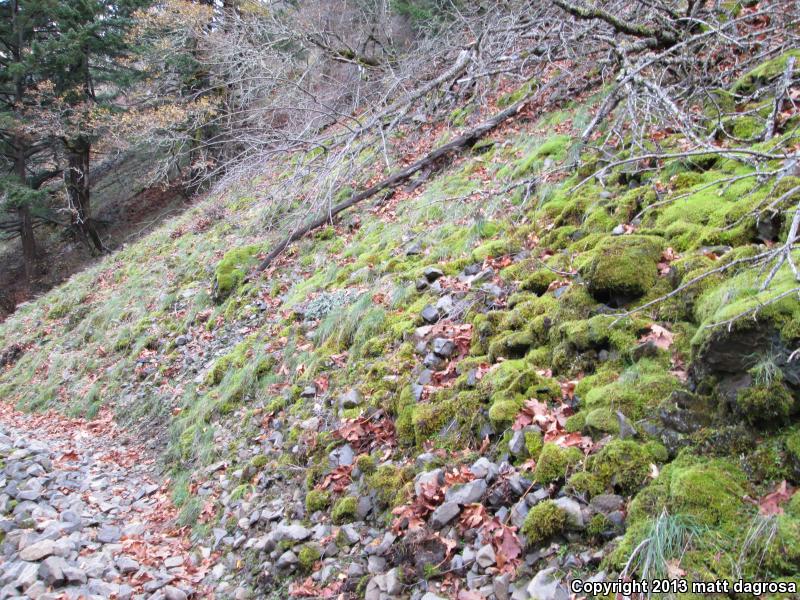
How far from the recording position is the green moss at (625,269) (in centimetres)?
369

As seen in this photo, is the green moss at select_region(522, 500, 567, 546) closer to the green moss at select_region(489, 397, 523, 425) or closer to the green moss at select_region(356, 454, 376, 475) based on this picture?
the green moss at select_region(489, 397, 523, 425)

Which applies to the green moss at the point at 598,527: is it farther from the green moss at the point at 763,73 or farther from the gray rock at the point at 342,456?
the green moss at the point at 763,73

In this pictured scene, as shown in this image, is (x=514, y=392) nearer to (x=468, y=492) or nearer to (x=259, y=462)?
(x=468, y=492)

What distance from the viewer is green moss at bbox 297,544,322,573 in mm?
3555

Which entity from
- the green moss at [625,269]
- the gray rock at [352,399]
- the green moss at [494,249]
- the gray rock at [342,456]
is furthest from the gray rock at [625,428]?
the green moss at [494,249]

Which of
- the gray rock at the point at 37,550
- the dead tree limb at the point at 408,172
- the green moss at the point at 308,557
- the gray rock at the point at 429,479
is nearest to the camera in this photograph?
the gray rock at the point at 429,479

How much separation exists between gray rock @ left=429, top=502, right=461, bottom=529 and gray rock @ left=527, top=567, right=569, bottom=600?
0.66 metres

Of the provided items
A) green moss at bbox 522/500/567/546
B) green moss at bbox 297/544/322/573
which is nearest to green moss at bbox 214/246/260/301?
green moss at bbox 297/544/322/573

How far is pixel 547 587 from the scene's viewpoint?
245 centimetres

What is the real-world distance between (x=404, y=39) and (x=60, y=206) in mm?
13178

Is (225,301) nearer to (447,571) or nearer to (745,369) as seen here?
(447,571)

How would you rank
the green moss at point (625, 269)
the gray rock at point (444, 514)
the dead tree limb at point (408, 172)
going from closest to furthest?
1. the gray rock at point (444, 514)
2. the green moss at point (625, 269)
3. the dead tree limb at point (408, 172)

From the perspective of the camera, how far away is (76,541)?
4492 millimetres

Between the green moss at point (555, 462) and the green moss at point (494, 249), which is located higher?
the green moss at point (494, 249)
